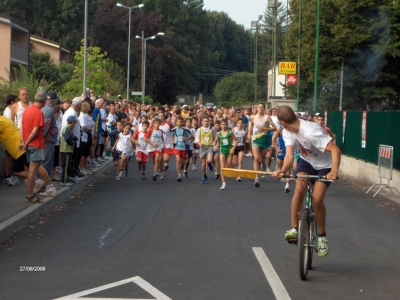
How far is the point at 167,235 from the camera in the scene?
10.4 meters

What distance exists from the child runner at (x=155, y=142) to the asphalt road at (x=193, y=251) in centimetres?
360

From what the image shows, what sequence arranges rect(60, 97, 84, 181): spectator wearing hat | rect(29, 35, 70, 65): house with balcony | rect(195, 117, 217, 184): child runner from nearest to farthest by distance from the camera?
rect(60, 97, 84, 181): spectator wearing hat, rect(195, 117, 217, 184): child runner, rect(29, 35, 70, 65): house with balcony

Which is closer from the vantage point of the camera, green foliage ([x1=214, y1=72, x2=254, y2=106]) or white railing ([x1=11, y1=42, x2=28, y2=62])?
white railing ([x1=11, y1=42, x2=28, y2=62])

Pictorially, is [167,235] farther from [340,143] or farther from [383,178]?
[340,143]

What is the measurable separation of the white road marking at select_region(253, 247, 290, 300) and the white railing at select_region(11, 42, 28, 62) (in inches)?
1807

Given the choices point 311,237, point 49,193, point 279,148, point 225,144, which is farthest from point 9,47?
point 311,237

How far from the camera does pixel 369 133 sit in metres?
20.7

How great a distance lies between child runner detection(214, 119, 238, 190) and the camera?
17812mm

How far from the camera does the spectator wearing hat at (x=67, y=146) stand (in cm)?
1503

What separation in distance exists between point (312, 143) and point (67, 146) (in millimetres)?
8097

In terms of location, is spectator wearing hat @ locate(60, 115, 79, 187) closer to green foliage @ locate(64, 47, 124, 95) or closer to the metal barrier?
the metal barrier

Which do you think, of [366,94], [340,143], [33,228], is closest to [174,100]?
[366,94]

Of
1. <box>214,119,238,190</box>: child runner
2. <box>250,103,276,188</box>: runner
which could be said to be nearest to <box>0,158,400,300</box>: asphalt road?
<box>214,119,238,190</box>: child runner

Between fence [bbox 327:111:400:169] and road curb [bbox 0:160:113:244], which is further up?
fence [bbox 327:111:400:169]
